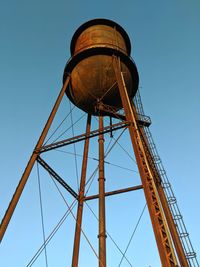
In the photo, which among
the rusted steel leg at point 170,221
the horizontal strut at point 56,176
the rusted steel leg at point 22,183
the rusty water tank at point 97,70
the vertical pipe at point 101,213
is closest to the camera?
the rusted steel leg at point 22,183

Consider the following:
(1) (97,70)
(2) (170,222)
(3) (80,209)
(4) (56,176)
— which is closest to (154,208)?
(2) (170,222)

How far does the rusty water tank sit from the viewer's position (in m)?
10.5

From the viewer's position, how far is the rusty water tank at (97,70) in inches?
412

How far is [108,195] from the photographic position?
32.6 ft

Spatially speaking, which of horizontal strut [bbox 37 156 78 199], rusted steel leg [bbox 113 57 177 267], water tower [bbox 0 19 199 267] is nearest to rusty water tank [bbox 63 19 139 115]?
water tower [bbox 0 19 199 267]

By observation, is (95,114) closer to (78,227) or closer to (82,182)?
(82,182)

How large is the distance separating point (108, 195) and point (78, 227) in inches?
54.3

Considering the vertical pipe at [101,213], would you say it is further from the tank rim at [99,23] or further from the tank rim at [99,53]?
the tank rim at [99,23]

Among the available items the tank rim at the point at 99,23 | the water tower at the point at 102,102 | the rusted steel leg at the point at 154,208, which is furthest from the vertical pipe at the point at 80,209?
the tank rim at the point at 99,23

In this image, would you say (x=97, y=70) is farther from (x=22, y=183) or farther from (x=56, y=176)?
(x=22, y=183)

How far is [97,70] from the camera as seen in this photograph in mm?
10445

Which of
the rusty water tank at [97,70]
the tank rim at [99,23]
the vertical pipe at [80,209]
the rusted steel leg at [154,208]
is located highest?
the tank rim at [99,23]

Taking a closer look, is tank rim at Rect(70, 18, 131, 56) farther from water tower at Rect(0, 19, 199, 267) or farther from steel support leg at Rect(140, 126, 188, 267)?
steel support leg at Rect(140, 126, 188, 267)

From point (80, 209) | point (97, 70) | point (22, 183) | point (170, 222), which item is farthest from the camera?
Answer: point (97, 70)
